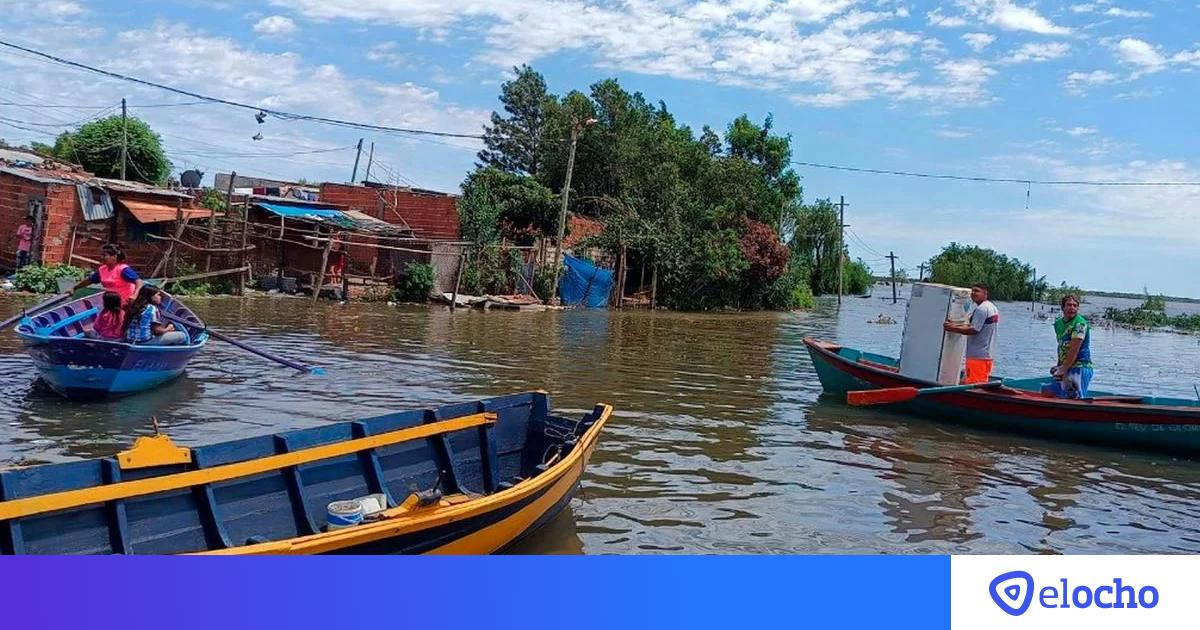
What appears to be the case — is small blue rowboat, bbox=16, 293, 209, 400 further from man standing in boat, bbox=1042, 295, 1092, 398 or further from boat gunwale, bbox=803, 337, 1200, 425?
man standing in boat, bbox=1042, 295, 1092, 398

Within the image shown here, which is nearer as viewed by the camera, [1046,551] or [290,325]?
[1046,551]

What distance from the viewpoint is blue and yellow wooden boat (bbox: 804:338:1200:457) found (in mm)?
11266

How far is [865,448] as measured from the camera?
1127 centimetres

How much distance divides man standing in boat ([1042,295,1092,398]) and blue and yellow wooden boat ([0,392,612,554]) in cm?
742

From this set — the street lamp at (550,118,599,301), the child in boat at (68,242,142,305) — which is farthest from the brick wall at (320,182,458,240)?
the child in boat at (68,242,142,305)

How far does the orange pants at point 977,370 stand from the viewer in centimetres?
1290

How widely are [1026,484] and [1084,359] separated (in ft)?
10.6

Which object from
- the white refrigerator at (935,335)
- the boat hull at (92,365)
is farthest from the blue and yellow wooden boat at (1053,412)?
the boat hull at (92,365)

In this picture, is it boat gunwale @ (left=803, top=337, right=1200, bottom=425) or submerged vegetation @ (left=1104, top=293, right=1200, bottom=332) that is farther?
submerged vegetation @ (left=1104, top=293, right=1200, bottom=332)

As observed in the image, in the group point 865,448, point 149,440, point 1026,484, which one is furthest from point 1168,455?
point 149,440

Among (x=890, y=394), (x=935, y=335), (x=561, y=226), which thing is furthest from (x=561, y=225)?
(x=890, y=394)

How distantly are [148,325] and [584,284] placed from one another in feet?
72.3

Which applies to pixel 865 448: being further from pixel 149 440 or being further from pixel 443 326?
pixel 443 326

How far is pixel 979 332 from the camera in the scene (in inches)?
499
